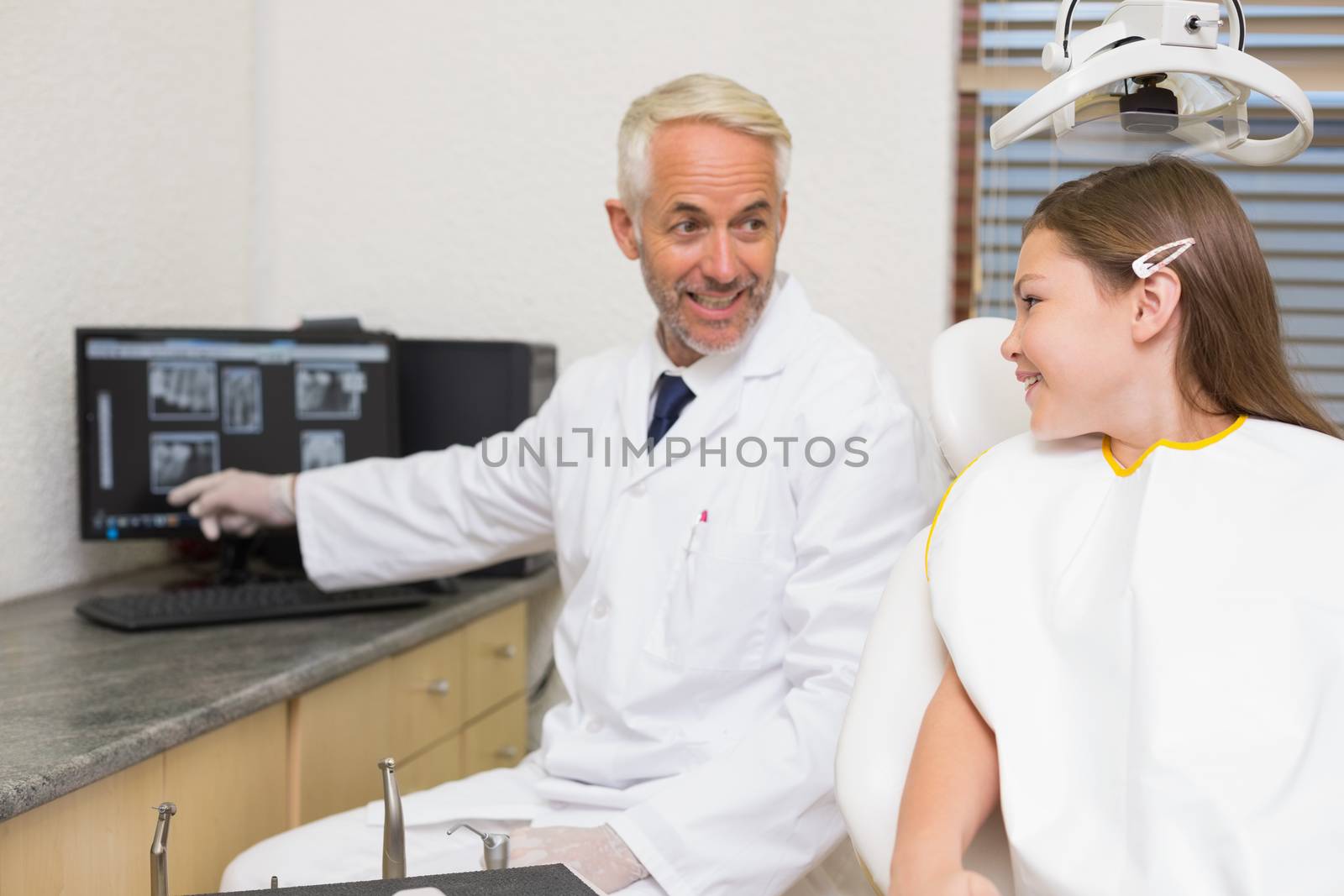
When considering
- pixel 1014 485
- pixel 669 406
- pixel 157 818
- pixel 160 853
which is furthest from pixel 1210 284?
pixel 157 818

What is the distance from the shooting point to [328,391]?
212 cm

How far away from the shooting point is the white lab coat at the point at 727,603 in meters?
1.38

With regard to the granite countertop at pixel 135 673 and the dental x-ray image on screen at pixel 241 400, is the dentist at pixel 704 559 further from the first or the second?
the dental x-ray image on screen at pixel 241 400

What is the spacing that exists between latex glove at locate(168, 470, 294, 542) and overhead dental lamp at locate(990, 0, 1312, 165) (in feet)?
4.24

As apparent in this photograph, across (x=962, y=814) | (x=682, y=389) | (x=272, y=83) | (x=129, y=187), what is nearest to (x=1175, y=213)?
(x=962, y=814)

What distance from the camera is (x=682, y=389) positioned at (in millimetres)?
1703

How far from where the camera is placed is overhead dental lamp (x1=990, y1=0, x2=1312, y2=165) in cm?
110

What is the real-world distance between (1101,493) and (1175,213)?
0.26m

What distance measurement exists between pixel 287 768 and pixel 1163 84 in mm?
1385

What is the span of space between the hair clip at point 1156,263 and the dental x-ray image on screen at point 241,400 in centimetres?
153

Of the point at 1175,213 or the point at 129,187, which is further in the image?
the point at 129,187

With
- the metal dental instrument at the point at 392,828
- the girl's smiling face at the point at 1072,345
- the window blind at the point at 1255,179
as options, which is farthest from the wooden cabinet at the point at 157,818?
the window blind at the point at 1255,179

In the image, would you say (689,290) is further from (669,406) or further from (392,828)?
(392,828)

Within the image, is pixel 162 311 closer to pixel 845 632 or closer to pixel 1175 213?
pixel 845 632
